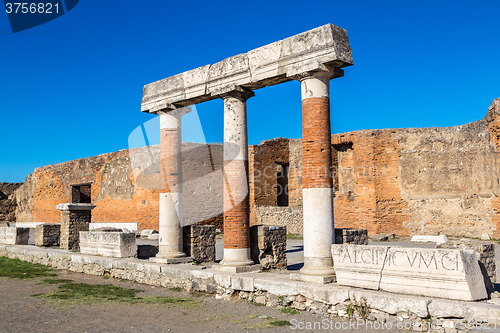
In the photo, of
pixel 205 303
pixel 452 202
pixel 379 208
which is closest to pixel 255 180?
pixel 379 208

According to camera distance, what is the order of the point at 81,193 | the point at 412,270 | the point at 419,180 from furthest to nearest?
the point at 81,193, the point at 419,180, the point at 412,270

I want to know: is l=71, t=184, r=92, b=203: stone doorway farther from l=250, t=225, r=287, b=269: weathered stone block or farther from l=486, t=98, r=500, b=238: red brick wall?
l=486, t=98, r=500, b=238: red brick wall

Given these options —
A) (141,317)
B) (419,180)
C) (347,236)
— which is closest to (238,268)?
(141,317)

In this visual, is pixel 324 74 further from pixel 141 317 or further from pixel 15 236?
pixel 15 236

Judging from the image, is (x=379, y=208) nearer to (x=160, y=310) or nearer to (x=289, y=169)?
(x=289, y=169)

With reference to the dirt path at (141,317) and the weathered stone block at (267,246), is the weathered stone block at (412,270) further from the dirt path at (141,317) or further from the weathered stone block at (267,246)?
the weathered stone block at (267,246)

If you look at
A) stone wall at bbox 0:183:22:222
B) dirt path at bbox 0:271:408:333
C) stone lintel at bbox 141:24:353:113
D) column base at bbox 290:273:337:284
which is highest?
stone lintel at bbox 141:24:353:113

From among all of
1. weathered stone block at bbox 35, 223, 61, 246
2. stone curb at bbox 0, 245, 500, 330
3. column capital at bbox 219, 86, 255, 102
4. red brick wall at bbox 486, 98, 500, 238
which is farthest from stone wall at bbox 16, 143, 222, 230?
red brick wall at bbox 486, 98, 500, 238

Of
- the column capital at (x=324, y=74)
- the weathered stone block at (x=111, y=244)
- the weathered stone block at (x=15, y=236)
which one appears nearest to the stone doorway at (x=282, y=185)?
the weathered stone block at (x=15, y=236)

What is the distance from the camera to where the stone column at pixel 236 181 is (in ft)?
24.4

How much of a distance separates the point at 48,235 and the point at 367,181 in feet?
41.4

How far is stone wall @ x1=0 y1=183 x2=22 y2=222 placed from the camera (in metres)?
28.0

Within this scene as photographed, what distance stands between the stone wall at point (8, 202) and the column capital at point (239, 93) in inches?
1028

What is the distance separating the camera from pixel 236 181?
7582mm
